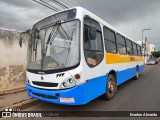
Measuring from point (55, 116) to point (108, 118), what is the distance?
1500 millimetres

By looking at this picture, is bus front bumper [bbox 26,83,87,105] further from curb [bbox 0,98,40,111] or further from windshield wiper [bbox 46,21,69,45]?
curb [bbox 0,98,40,111]

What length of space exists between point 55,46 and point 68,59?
0.68 m

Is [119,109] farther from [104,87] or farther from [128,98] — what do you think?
[128,98]

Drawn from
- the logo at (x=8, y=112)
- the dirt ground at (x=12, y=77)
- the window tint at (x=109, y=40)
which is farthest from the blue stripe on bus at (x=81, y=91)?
the dirt ground at (x=12, y=77)

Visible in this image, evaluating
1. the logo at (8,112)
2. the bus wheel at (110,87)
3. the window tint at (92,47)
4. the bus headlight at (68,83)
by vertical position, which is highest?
the window tint at (92,47)

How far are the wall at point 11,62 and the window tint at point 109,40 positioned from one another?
14.8ft

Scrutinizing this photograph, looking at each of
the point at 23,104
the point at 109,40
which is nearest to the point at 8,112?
the point at 23,104

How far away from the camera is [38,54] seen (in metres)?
4.87

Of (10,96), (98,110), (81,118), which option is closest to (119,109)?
(98,110)

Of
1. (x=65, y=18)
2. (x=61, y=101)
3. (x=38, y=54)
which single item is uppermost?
(x=65, y=18)

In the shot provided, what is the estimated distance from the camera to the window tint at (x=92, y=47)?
4410mm

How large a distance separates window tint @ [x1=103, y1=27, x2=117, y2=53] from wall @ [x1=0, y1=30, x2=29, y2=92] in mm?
4524

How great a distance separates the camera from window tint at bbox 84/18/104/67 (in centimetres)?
441

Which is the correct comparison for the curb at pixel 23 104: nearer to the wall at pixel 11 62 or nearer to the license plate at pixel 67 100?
the wall at pixel 11 62
